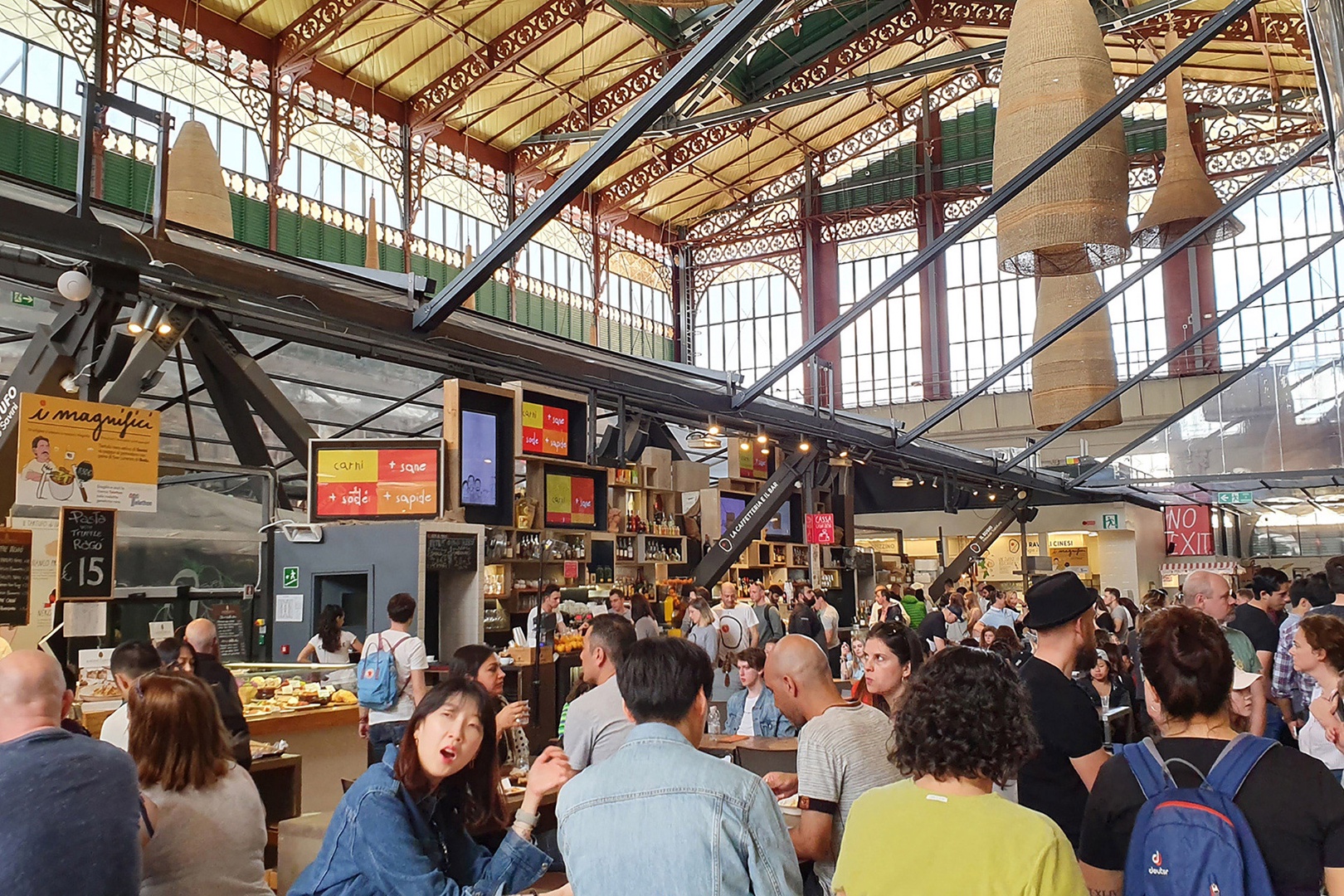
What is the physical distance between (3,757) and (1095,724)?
2.47m

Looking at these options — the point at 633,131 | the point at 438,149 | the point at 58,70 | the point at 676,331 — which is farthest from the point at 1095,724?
the point at 676,331

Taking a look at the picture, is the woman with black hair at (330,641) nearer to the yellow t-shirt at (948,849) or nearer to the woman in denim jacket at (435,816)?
the woman in denim jacket at (435,816)

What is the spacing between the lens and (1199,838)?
1.94 metres

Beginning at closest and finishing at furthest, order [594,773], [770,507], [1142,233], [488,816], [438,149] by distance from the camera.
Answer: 1. [594,773]
2. [488,816]
3. [1142,233]
4. [770,507]
5. [438,149]

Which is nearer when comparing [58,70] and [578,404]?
[578,404]

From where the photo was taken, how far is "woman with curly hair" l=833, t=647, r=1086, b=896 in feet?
5.76

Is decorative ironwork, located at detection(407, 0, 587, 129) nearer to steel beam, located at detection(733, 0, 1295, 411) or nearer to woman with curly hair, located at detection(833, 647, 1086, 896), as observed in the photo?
steel beam, located at detection(733, 0, 1295, 411)

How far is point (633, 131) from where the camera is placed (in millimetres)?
6844

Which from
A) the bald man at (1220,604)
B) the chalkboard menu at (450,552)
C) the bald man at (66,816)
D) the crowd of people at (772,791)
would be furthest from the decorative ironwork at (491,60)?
the bald man at (66,816)

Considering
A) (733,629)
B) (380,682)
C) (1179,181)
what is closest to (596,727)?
(380,682)

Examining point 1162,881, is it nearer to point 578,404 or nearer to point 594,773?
point 594,773

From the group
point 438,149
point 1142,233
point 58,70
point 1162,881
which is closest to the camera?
point 1162,881

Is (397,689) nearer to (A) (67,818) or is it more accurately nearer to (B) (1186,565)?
(A) (67,818)

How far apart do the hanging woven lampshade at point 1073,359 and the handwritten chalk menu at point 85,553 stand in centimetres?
688
